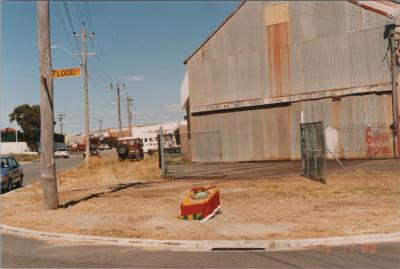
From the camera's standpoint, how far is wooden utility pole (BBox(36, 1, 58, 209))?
1298cm

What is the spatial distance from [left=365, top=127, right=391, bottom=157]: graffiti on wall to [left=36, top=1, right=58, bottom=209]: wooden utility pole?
735 inches

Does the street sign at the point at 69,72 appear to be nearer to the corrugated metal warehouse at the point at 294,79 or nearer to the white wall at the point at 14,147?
the corrugated metal warehouse at the point at 294,79

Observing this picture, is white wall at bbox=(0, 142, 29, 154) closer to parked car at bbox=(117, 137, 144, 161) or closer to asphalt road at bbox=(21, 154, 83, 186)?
asphalt road at bbox=(21, 154, 83, 186)

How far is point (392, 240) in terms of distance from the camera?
8156 millimetres

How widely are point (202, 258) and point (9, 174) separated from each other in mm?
14690

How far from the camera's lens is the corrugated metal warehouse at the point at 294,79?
84.5ft

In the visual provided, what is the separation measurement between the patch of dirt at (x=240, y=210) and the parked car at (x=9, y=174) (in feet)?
4.87

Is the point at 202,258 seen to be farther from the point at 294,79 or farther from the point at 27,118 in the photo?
the point at 27,118

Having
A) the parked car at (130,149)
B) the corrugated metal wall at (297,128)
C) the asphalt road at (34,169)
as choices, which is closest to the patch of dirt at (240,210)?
the corrugated metal wall at (297,128)

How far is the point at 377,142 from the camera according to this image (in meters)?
25.7

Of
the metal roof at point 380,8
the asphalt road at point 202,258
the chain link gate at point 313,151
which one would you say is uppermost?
the metal roof at point 380,8

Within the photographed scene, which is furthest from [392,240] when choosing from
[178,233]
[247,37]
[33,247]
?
[247,37]

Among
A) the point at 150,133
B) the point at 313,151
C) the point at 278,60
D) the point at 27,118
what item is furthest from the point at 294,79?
the point at 27,118

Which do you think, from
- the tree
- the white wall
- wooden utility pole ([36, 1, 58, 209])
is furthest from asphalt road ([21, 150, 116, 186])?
the white wall
